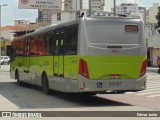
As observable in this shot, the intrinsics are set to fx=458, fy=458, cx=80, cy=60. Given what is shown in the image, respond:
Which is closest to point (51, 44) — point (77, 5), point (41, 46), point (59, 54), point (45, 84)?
point (59, 54)

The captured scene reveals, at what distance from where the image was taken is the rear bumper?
51.0ft

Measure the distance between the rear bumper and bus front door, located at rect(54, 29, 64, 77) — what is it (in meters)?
2.13

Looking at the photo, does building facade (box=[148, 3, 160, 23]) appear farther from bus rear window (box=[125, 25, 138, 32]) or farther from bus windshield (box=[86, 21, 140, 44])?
bus windshield (box=[86, 21, 140, 44])

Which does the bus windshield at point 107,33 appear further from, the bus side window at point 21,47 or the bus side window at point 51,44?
the bus side window at point 21,47

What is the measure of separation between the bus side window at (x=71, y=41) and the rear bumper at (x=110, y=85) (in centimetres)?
124

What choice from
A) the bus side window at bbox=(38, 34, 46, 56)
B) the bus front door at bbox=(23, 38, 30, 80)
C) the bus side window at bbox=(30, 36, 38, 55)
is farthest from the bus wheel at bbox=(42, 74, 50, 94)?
the bus front door at bbox=(23, 38, 30, 80)

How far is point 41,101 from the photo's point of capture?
17266 mm

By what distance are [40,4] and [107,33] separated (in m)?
26.9

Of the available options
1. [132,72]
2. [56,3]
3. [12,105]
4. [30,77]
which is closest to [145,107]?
[132,72]

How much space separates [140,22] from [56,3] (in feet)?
87.5

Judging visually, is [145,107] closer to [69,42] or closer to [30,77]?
[69,42]

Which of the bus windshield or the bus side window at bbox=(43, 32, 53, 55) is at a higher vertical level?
the bus windshield

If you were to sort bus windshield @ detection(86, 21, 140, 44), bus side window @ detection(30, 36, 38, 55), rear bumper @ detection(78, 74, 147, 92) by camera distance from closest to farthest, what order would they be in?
rear bumper @ detection(78, 74, 147, 92), bus windshield @ detection(86, 21, 140, 44), bus side window @ detection(30, 36, 38, 55)

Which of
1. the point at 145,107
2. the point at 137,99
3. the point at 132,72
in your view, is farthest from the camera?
the point at 137,99
